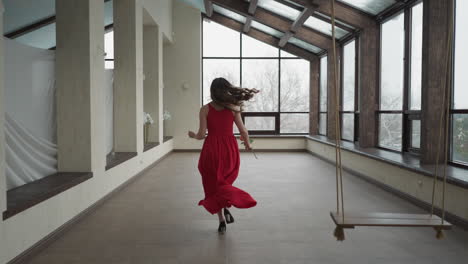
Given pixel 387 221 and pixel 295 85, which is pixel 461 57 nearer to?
pixel 387 221

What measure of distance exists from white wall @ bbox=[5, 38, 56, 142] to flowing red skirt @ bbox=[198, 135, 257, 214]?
5.61 feet

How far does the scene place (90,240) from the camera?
132 inches

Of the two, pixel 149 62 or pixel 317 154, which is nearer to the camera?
pixel 149 62

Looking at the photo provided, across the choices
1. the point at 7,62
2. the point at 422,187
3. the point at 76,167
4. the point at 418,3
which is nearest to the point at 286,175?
the point at 422,187

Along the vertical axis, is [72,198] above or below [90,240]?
above

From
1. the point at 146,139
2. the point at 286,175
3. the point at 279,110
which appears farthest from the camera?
the point at 279,110

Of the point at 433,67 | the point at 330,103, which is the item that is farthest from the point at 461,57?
the point at 330,103

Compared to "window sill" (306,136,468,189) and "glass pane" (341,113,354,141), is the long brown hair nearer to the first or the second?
"window sill" (306,136,468,189)

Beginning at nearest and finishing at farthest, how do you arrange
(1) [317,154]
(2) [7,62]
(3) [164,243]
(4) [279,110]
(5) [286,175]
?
(3) [164,243]
(2) [7,62]
(5) [286,175]
(1) [317,154]
(4) [279,110]

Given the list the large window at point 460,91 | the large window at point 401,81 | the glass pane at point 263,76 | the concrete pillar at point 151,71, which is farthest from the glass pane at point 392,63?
the glass pane at point 263,76

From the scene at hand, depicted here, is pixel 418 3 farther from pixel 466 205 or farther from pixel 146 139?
pixel 146 139

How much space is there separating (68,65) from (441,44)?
3916 millimetres

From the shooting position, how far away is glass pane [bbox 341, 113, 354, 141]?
8.50 meters

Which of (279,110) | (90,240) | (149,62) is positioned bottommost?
(90,240)
